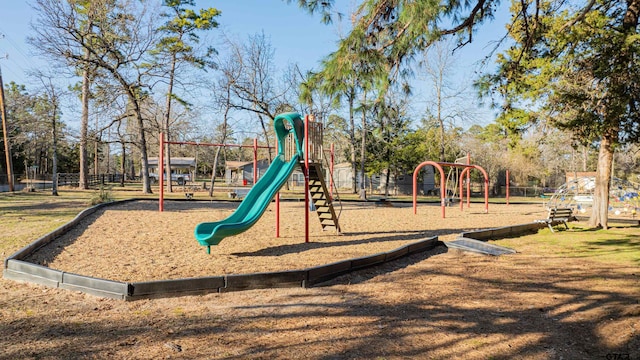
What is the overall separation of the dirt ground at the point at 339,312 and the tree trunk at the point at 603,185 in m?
5.40

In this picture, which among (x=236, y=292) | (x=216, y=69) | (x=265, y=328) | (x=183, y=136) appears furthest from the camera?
(x=183, y=136)

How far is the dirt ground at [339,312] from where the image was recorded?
3.39 m

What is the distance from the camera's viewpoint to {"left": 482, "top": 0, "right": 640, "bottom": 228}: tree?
7723mm

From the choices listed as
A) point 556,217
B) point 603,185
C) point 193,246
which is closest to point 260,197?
point 193,246

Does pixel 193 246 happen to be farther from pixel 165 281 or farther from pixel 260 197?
pixel 165 281

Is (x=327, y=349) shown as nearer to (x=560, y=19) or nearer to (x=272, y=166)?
(x=272, y=166)

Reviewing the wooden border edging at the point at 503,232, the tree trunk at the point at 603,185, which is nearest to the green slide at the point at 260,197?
the wooden border edging at the point at 503,232

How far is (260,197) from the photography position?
805 centimetres

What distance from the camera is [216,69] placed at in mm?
27203

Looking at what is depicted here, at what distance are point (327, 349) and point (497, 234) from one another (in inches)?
319

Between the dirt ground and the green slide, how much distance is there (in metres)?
0.41

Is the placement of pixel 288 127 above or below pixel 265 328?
above

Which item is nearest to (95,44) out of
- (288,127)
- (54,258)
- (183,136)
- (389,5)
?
(183,136)

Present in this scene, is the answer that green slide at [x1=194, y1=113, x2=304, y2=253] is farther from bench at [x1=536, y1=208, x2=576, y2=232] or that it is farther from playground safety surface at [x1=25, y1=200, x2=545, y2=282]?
bench at [x1=536, y1=208, x2=576, y2=232]
